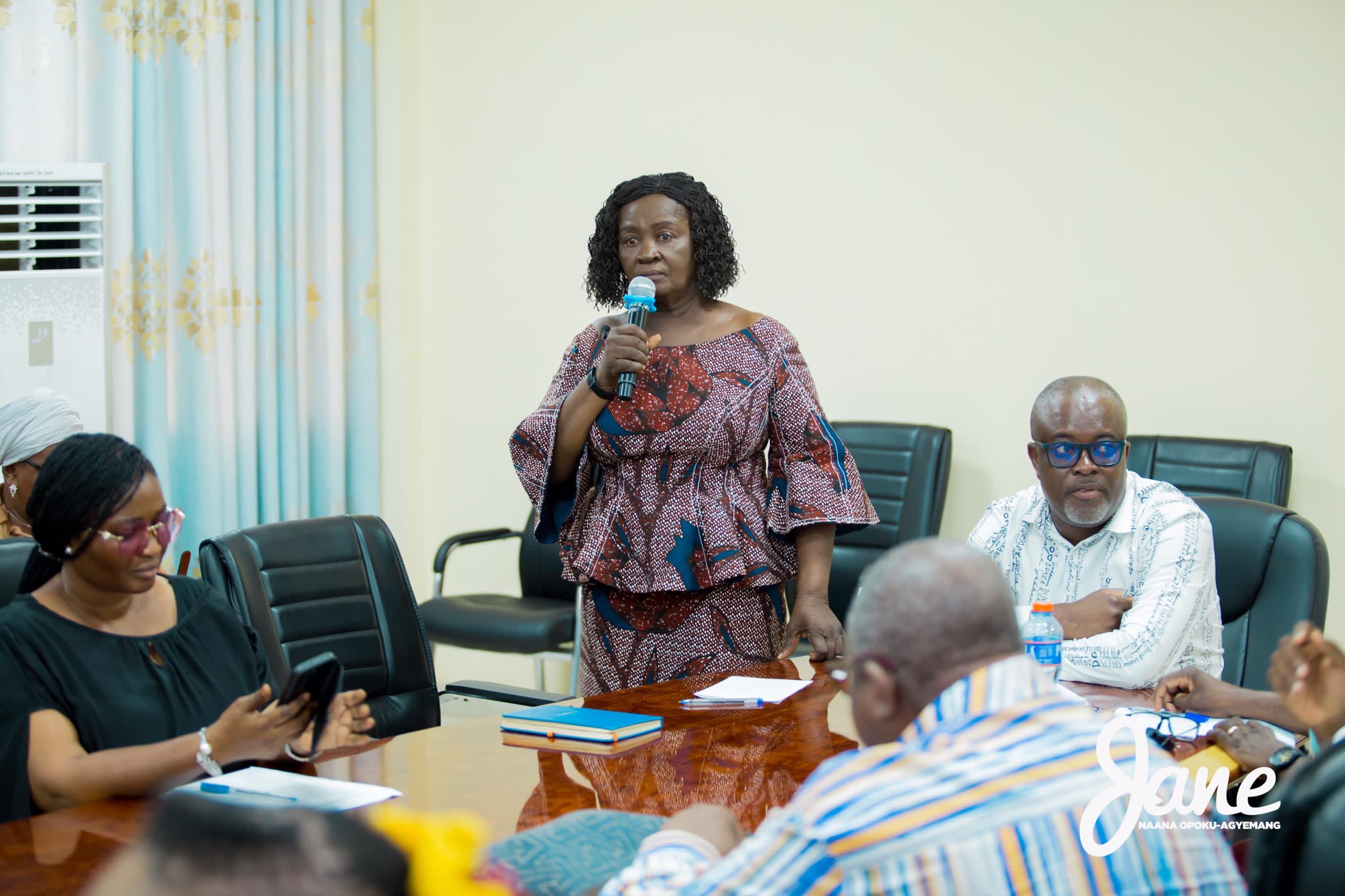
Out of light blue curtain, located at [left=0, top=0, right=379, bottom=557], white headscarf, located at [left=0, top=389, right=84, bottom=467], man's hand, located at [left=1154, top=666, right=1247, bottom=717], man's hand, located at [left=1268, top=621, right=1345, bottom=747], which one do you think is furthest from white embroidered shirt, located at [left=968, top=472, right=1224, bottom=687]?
light blue curtain, located at [left=0, top=0, right=379, bottom=557]

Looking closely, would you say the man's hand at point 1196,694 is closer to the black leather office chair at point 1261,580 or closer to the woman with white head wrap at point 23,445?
the black leather office chair at point 1261,580

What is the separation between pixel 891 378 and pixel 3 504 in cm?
265

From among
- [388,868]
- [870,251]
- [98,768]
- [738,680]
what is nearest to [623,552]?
[738,680]

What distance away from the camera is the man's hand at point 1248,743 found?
1.80m

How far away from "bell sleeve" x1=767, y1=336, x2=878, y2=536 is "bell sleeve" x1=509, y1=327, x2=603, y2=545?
1.30ft

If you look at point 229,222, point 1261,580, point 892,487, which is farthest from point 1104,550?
point 229,222

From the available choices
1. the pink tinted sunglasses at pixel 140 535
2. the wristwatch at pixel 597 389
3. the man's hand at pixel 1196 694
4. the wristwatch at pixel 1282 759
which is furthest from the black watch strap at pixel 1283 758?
the pink tinted sunglasses at pixel 140 535

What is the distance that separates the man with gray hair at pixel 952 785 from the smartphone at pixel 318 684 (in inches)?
24.1

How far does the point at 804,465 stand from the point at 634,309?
476mm

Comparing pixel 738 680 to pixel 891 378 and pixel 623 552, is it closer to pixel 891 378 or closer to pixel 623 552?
pixel 623 552

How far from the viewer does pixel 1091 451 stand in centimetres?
251

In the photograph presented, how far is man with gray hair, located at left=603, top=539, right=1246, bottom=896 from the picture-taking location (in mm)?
1013

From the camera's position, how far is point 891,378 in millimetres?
4230

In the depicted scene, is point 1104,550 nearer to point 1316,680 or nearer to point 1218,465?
point 1316,680
